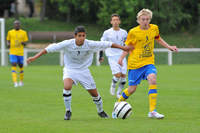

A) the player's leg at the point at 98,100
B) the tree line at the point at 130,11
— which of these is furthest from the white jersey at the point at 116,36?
the tree line at the point at 130,11

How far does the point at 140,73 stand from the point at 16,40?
10483 mm

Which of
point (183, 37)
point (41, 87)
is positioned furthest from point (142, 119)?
point (183, 37)

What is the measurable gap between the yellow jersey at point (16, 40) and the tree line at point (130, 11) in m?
30.9

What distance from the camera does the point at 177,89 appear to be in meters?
19.1

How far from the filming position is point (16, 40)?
2116 centimetres

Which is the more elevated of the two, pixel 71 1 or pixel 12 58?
pixel 71 1

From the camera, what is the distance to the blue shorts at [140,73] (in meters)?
11.4

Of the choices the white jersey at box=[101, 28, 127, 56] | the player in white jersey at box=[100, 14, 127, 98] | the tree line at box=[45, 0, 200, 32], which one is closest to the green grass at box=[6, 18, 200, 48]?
the tree line at box=[45, 0, 200, 32]

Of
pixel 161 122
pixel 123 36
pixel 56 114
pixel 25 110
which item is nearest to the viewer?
pixel 161 122

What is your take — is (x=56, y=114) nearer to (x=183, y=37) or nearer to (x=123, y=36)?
(x=123, y=36)

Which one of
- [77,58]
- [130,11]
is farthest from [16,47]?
[130,11]

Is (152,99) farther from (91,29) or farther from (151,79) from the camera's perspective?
(91,29)

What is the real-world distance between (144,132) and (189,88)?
10.3 meters

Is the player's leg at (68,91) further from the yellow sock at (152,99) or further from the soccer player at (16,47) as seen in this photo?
the soccer player at (16,47)
